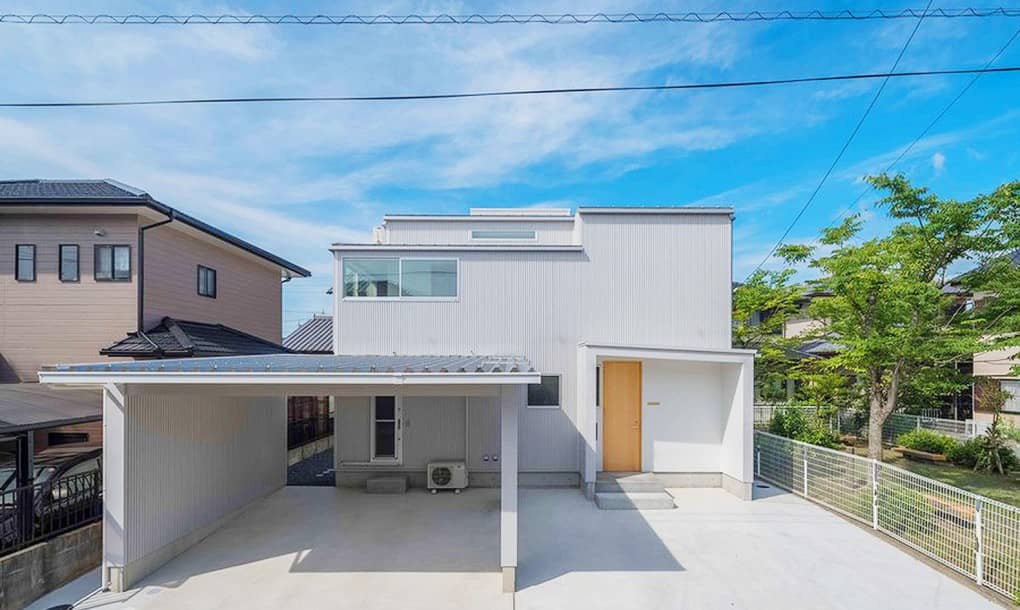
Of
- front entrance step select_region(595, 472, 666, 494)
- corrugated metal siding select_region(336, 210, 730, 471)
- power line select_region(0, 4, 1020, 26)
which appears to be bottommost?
front entrance step select_region(595, 472, 666, 494)

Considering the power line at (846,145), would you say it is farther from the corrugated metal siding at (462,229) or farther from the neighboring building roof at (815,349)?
the corrugated metal siding at (462,229)

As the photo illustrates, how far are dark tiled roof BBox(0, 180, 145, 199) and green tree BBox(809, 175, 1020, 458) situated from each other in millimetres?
12933

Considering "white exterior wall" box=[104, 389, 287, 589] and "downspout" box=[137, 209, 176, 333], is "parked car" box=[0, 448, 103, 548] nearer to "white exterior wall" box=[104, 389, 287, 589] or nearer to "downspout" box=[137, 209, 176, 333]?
"white exterior wall" box=[104, 389, 287, 589]

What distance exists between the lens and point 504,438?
4500mm

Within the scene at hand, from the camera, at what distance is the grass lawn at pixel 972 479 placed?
7871 millimetres

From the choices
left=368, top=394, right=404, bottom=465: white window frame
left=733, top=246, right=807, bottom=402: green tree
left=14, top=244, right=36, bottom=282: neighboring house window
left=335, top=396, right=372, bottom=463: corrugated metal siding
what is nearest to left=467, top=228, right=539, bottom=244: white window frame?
left=368, top=394, right=404, bottom=465: white window frame

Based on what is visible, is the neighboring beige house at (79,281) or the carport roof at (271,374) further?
the neighboring beige house at (79,281)

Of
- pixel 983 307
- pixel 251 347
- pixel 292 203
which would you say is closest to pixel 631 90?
pixel 983 307

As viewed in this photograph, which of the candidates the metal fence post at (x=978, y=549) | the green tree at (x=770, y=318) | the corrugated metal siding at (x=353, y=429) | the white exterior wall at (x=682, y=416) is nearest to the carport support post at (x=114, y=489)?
the corrugated metal siding at (x=353, y=429)

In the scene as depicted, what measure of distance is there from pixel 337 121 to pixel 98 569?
656 centimetres

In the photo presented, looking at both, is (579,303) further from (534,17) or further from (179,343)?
(179,343)

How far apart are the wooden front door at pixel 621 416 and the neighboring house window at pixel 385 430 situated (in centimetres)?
358

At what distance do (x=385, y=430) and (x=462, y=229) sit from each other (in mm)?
4291

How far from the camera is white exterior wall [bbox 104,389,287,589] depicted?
4594 millimetres
